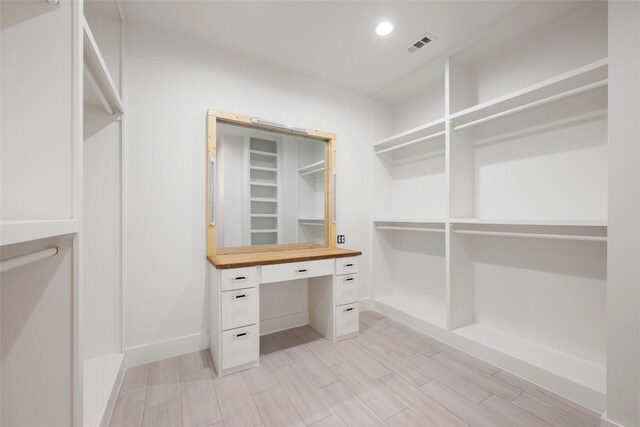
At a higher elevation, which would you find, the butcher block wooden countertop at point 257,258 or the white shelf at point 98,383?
the butcher block wooden countertop at point 257,258

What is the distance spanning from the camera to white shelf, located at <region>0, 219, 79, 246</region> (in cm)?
53

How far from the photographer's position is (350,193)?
2.83 meters

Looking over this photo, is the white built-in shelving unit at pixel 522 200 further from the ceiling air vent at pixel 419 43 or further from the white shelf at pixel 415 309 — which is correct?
the ceiling air vent at pixel 419 43

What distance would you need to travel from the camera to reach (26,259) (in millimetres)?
677

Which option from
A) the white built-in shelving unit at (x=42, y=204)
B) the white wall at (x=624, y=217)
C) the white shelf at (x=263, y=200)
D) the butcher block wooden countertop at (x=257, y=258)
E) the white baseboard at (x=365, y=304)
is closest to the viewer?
the white built-in shelving unit at (x=42, y=204)

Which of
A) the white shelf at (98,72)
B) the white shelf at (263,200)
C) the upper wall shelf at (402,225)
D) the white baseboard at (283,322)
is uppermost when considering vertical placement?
the white shelf at (98,72)

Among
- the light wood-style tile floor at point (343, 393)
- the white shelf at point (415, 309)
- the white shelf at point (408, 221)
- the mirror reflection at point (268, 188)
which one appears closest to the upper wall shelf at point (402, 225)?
the white shelf at point (408, 221)

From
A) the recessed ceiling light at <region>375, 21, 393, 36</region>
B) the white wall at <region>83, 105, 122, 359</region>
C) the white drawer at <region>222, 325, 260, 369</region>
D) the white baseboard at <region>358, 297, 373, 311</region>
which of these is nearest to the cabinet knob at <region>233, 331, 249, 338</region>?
the white drawer at <region>222, 325, 260, 369</region>

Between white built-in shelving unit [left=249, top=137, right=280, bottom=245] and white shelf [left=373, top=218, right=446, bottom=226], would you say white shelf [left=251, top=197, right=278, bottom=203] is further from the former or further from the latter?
white shelf [left=373, top=218, right=446, bottom=226]

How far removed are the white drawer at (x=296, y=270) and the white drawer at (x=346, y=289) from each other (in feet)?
0.45

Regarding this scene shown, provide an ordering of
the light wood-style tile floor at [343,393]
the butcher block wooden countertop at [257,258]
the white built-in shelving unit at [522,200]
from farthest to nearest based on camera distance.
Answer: the butcher block wooden countertop at [257,258] → the white built-in shelving unit at [522,200] → the light wood-style tile floor at [343,393]

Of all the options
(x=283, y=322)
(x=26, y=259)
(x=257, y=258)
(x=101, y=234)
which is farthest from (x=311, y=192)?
(x=26, y=259)

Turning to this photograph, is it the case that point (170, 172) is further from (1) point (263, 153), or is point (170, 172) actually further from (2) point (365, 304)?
(2) point (365, 304)

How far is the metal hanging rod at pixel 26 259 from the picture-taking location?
61 centimetres
